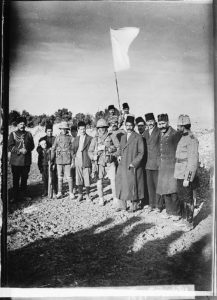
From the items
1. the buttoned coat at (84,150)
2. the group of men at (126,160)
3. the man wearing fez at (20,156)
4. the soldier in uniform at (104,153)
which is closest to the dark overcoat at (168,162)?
the group of men at (126,160)

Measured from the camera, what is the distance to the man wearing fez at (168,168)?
3.10m

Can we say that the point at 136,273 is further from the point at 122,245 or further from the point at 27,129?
the point at 27,129

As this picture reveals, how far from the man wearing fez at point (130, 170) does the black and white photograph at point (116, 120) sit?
10mm

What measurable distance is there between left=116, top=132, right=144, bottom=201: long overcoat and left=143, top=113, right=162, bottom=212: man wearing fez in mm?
72

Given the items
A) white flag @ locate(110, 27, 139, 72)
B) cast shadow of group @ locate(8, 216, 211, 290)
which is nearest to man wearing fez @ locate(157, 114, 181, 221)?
cast shadow of group @ locate(8, 216, 211, 290)

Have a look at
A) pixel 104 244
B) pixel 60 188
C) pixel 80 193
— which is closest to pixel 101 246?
pixel 104 244

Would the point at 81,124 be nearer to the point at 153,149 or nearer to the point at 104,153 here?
the point at 104,153

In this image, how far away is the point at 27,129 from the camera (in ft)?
10.3

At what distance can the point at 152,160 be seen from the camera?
3.14m

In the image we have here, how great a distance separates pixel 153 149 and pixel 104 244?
106 cm

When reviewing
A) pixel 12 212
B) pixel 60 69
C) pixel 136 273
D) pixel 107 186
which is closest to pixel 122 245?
pixel 136 273

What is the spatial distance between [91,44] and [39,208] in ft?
5.68

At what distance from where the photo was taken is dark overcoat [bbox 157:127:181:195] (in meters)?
3.10

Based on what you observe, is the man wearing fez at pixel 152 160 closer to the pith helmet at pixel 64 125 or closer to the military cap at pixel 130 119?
the military cap at pixel 130 119
